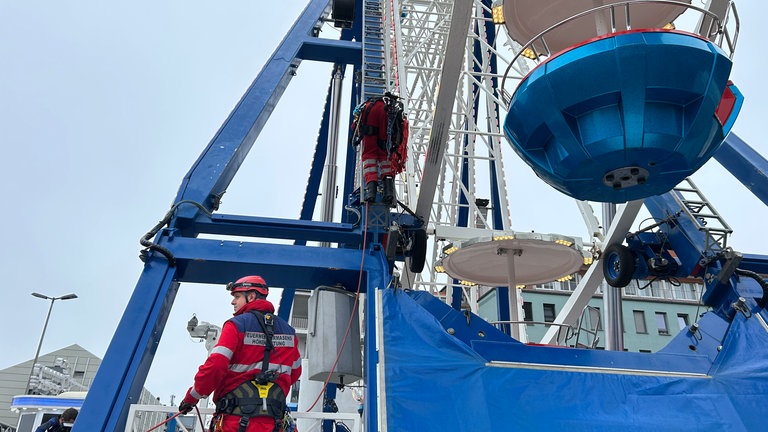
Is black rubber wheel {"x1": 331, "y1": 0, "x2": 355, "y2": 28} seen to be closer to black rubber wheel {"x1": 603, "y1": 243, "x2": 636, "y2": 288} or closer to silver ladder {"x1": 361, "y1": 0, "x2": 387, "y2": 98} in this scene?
silver ladder {"x1": 361, "y1": 0, "x2": 387, "y2": 98}

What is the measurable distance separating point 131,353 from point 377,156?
11.1 ft

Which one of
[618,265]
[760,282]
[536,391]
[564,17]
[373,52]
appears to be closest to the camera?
[536,391]

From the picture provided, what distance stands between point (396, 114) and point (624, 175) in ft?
9.56

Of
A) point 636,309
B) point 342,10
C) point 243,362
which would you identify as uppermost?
point 636,309

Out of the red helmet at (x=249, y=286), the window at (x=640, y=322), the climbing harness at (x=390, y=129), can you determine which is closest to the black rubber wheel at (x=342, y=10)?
the climbing harness at (x=390, y=129)

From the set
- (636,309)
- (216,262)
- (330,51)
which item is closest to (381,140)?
(216,262)

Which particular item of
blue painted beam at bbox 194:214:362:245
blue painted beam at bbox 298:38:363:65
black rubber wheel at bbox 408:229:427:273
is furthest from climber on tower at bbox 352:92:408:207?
blue painted beam at bbox 298:38:363:65

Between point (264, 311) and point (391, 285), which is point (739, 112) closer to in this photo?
point (391, 285)

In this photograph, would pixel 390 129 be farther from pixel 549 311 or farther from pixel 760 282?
pixel 549 311

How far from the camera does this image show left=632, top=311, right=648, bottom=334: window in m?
41.9

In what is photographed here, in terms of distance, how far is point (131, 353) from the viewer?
525 centimetres

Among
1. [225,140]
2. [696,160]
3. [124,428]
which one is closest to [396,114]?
[225,140]

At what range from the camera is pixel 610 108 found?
4668 millimetres

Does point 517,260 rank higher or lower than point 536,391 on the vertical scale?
higher
